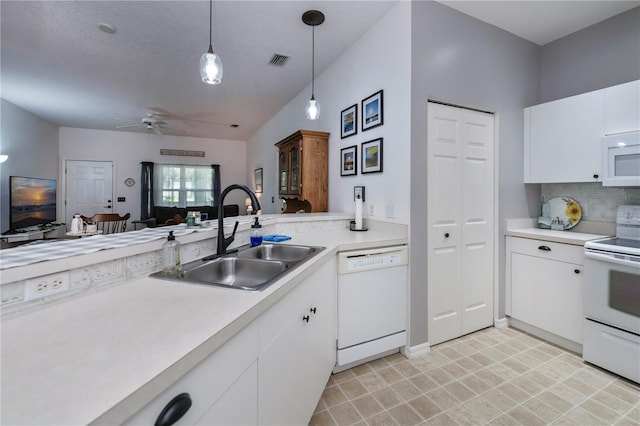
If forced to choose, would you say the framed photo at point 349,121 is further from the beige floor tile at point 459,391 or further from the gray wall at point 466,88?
the beige floor tile at point 459,391

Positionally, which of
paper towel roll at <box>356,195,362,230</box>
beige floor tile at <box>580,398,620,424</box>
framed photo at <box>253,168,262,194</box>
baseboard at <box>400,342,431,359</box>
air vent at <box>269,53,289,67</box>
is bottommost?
beige floor tile at <box>580,398,620,424</box>

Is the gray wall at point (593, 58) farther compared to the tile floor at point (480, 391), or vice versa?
the gray wall at point (593, 58)

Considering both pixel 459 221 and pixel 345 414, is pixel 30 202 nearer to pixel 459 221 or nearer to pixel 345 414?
pixel 345 414

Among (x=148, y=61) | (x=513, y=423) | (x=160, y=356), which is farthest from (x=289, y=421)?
(x=148, y=61)

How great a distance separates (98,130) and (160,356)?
8299 millimetres

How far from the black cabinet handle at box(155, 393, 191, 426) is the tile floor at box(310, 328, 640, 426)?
3.90 ft

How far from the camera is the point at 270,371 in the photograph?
96 centimetres

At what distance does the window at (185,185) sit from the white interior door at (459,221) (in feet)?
21.4

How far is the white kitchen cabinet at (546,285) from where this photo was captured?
2084 millimetres

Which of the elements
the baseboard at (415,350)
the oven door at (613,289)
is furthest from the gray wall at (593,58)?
the baseboard at (415,350)

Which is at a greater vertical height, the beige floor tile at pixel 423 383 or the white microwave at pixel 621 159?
the white microwave at pixel 621 159

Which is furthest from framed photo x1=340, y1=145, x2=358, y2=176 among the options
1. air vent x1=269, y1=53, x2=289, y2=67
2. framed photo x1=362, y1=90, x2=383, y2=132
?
air vent x1=269, y1=53, x2=289, y2=67

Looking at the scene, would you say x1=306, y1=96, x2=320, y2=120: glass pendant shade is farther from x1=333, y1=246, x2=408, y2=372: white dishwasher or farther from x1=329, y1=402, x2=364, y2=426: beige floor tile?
x1=329, y1=402, x2=364, y2=426: beige floor tile

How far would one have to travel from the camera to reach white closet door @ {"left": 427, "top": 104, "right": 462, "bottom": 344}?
2166 mm
